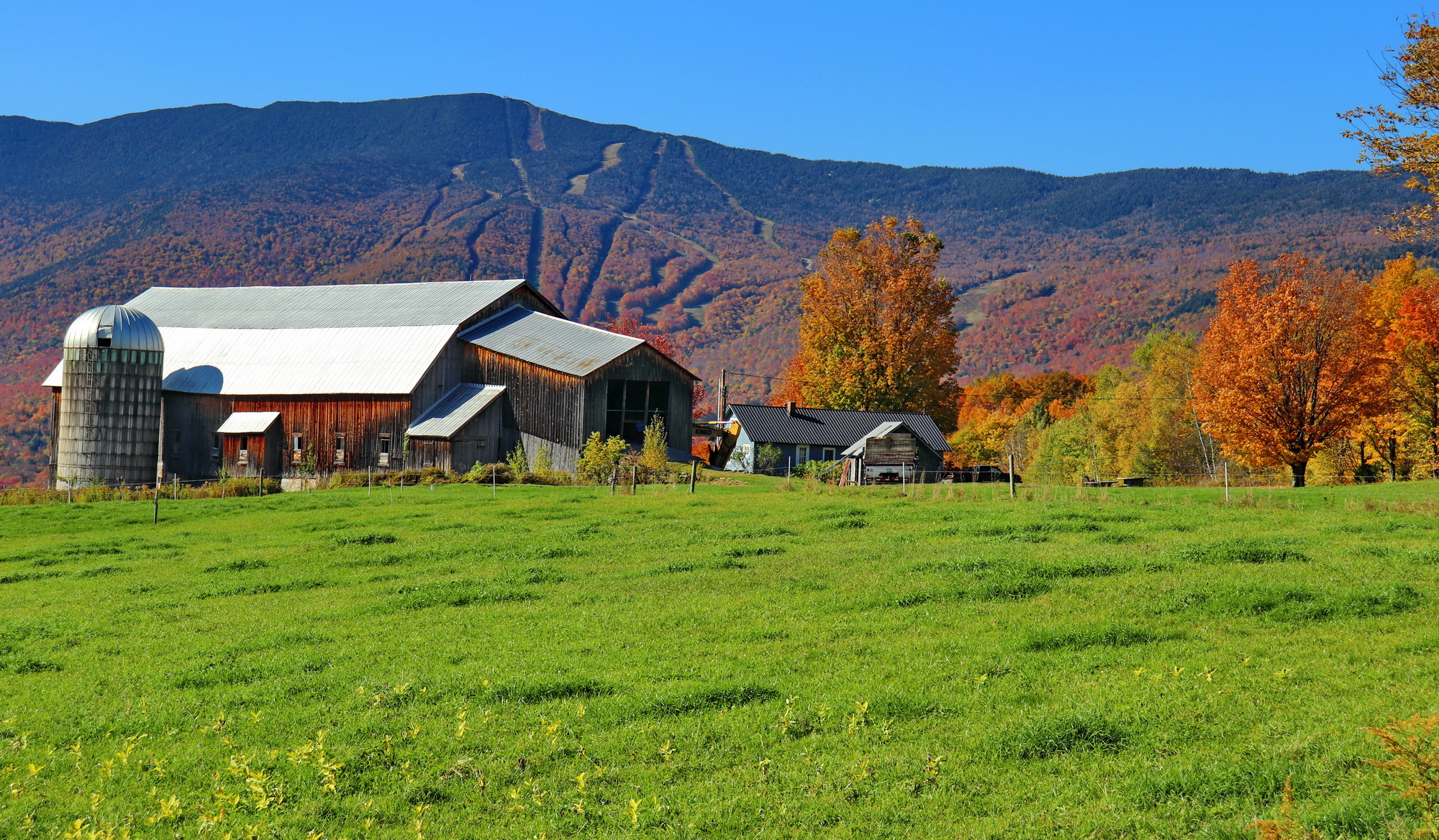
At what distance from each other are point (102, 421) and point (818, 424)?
39879 mm

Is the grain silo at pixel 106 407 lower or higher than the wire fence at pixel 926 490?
higher

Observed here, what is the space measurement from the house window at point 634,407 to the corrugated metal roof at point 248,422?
1766 centimetres

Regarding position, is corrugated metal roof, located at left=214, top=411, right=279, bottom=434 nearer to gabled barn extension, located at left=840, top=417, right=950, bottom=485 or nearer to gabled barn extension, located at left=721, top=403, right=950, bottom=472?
gabled barn extension, located at left=721, top=403, right=950, bottom=472

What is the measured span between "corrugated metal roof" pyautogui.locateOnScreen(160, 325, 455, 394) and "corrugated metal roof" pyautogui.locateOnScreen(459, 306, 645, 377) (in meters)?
2.70

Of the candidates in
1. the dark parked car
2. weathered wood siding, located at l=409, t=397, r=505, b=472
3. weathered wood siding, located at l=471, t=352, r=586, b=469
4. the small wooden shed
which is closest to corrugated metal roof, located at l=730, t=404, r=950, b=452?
the small wooden shed

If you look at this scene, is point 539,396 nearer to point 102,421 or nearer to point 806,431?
point 806,431

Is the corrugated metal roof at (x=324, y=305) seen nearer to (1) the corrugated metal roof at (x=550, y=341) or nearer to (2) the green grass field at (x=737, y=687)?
(1) the corrugated metal roof at (x=550, y=341)

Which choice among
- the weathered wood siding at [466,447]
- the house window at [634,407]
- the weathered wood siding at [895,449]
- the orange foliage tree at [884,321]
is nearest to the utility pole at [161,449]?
the weathered wood siding at [466,447]

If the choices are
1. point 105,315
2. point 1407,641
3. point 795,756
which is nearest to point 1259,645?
point 1407,641

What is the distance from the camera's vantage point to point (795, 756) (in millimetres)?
8781

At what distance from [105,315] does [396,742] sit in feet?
179

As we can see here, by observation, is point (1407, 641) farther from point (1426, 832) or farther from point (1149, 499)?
point (1149, 499)

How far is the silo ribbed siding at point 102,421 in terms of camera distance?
5372 centimetres

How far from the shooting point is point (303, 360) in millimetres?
56250
